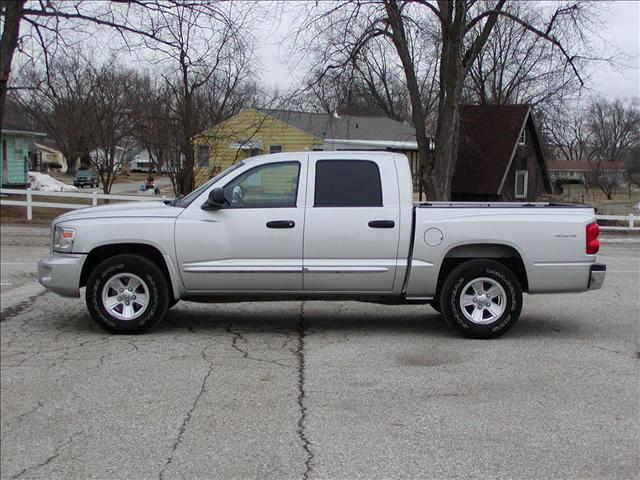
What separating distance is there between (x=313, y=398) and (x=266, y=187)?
2.57 metres

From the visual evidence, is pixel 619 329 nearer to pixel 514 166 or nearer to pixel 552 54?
pixel 552 54

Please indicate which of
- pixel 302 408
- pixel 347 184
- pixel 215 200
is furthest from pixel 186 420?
pixel 347 184

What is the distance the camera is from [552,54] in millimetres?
22891

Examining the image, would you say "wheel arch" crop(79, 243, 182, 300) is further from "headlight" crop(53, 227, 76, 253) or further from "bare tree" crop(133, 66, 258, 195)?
"bare tree" crop(133, 66, 258, 195)

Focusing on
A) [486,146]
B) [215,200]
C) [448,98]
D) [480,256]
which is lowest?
[480,256]

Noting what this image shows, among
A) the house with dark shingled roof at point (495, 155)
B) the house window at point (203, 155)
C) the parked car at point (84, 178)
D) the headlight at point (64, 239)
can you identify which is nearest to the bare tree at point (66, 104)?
the house window at point (203, 155)

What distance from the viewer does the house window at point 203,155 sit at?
20.3m

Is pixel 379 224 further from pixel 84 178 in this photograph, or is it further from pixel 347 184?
pixel 84 178

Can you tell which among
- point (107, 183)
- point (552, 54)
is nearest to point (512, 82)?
point (552, 54)

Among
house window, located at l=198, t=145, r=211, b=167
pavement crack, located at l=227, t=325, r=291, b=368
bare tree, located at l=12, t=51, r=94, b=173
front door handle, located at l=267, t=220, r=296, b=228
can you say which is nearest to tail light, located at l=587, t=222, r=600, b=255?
front door handle, located at l=267, t=220, r=296, b=228

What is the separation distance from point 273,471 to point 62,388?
2.02 m

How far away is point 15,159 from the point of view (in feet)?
119

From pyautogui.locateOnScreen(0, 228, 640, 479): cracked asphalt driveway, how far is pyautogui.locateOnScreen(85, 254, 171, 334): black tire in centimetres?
14

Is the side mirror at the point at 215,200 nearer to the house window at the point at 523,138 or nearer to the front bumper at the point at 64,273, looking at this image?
the front bumper at the point at 64,273
